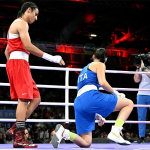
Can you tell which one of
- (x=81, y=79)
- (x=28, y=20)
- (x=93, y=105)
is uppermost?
(x=28, y=20)

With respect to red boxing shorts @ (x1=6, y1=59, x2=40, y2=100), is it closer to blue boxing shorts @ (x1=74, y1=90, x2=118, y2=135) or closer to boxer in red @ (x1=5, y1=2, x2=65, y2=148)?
boxer in red @ (x1=5, y1=2, x2=65, y2=148)

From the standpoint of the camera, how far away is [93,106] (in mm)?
3182

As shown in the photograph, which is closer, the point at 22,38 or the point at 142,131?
the point at 22,38

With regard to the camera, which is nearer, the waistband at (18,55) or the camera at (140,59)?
the waistband at (18,55)

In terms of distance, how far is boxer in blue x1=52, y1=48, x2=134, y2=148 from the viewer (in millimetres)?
3145

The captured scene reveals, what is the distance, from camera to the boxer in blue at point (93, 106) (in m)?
3.14

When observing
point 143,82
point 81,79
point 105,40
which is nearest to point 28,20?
point 81,79

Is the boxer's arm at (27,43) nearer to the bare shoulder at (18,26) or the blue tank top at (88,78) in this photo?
the bare shoulder at (18,26)

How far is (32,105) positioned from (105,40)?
61.1 feet

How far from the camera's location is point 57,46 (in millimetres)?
16531

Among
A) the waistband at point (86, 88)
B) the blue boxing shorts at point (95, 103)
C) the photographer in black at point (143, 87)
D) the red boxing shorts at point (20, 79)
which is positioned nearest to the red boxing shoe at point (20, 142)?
the red boxing shorts at point (20, 79)

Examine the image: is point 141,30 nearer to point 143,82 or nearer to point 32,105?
point 143,82

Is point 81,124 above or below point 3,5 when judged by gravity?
below

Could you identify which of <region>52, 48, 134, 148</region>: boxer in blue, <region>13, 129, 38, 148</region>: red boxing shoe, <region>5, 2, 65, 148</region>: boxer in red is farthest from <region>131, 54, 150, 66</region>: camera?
<region>13, 129, 38, 148</region>: red boxing shoe
